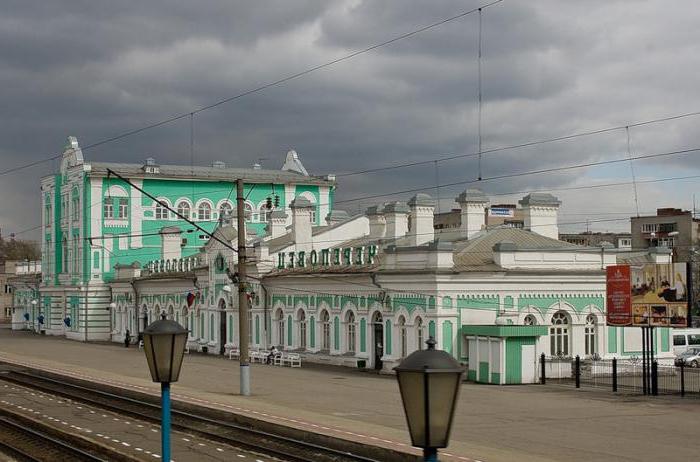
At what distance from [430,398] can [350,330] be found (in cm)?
3462

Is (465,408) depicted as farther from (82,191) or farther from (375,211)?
(82,191)

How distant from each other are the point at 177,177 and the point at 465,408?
46833mm

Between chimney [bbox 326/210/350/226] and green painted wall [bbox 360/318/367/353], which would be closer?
green painted wall [bbox 360/318/367/353]

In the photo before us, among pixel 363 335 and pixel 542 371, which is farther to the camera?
pixel 363 335

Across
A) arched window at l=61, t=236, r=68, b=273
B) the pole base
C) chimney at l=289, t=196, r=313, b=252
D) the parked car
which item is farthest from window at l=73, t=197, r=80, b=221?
the pole base

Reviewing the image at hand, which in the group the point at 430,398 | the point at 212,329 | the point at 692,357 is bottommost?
the point at 692,357

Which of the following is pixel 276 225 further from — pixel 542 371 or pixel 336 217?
pixel 542 371

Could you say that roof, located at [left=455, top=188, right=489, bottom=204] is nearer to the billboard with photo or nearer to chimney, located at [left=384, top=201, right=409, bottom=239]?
chimney, located at [left=384, top=201, right=409, bottom=239]

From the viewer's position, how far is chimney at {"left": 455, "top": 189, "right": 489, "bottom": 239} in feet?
137

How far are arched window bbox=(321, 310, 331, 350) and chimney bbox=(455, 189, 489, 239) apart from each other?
21.7 feet

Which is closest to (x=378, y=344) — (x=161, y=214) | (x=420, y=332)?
(x=420, y=332)

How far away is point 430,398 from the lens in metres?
6.29

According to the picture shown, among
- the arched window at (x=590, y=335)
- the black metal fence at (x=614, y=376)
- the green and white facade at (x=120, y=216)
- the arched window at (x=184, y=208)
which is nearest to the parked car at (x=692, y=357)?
the black metal fence at (x=614, y=376)

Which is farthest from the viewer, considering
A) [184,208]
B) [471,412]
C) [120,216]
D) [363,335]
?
[184,208]
